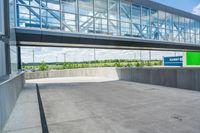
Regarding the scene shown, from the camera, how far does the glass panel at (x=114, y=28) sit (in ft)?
56.0

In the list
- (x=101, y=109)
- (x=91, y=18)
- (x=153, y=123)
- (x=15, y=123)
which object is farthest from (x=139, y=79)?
(x=15, y=123)

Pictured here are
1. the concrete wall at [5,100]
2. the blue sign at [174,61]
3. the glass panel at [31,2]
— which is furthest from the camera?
the glass panel at [31,2]

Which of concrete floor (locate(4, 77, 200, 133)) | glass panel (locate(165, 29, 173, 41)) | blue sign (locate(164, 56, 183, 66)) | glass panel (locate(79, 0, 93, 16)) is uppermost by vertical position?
glass panel (locate(79, 0, 93, 16))

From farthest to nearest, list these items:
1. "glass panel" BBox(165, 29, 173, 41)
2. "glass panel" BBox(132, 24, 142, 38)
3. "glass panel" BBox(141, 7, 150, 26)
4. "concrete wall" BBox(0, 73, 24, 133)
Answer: "glass panel" BBox(165, 29, 173, 41) < "glass panel" BBox(141, 7, 150, 26) < "glass panel" BBox(132, 24, 142, 38) < "concrete wall" BBox(0, 73, 24, 133)

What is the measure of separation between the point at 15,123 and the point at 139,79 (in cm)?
1164

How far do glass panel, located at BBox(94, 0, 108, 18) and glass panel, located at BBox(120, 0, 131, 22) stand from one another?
184cm

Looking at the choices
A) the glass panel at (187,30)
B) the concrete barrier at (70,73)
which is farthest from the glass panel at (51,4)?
the glass panel at (187,30)

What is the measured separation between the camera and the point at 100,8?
17609mm

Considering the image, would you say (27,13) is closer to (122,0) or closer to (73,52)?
(122,0)

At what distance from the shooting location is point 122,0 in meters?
18.5

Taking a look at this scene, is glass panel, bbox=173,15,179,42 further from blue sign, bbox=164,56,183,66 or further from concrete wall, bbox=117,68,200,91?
blue sign, bbox=164,56,183,66

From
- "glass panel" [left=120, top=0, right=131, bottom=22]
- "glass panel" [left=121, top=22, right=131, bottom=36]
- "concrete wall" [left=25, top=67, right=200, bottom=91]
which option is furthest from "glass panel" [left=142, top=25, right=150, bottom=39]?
"concrete wall" [left=25, top=67, right=200, bottom=91]

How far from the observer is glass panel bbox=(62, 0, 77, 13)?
15.2 meters

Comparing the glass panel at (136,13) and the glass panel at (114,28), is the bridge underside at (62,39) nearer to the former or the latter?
the glass panel at (114,28)
